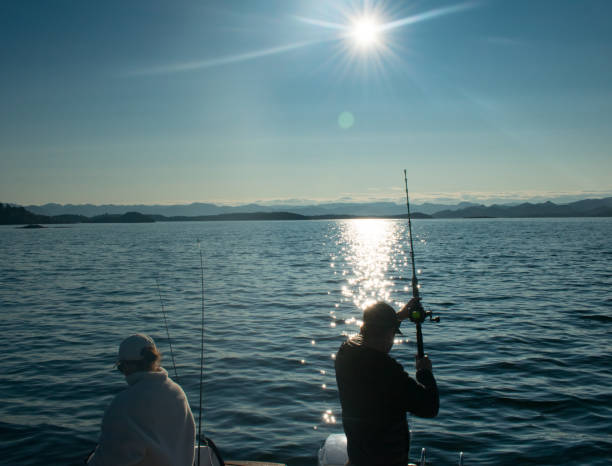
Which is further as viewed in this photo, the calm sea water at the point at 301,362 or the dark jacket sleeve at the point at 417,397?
the calm sea water at the point at 301,362

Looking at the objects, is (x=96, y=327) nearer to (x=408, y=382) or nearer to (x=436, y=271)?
(x=408, y=382)

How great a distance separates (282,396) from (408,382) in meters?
7.08

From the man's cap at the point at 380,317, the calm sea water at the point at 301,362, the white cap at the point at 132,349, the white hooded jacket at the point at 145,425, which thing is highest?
the man's cap at the point at 380,317

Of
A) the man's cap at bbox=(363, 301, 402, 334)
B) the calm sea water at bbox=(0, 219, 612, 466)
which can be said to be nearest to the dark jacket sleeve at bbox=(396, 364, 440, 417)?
the man's cap at bbox=(363, 301, 402, 334)

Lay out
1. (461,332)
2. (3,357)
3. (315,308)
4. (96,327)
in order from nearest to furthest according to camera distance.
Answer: (3,357), (461,332), (96,327), (315,308)

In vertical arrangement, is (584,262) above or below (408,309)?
below

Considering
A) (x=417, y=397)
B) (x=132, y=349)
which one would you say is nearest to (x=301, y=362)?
(x=417, y=397)

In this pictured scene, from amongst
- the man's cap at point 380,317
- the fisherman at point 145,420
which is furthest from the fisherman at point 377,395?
the fisherman at point 145,420

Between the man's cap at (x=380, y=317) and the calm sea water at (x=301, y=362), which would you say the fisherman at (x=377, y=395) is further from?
the calm sea water at (x=301, y=362)

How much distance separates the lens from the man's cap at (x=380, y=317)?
3814 millimetres

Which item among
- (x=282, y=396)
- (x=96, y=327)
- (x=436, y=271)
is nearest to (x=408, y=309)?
(x=282, y=396)

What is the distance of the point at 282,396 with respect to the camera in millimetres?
10305

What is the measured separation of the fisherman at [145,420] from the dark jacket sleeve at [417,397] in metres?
1.70

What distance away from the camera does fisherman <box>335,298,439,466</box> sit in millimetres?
3689
